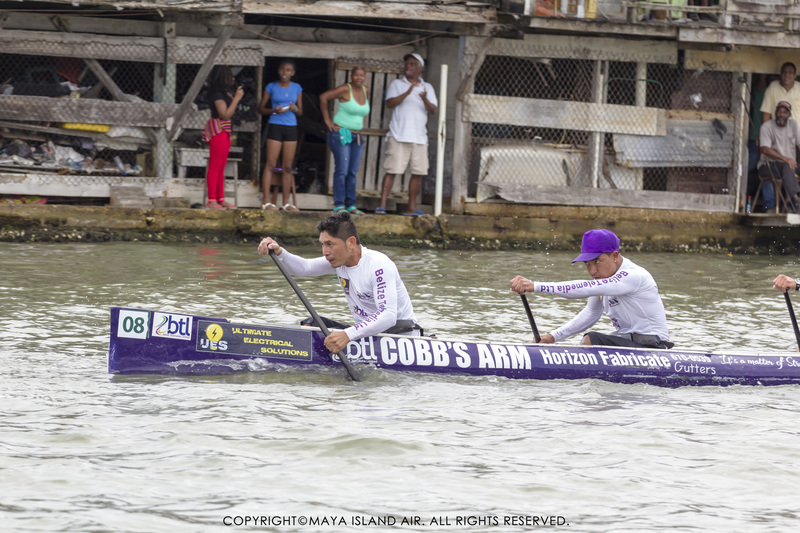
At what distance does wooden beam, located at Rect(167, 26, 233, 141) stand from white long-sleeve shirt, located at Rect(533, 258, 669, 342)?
8000 millimetres

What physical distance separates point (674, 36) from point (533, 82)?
7.69ft

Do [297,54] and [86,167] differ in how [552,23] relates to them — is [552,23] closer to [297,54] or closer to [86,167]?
[297,54]

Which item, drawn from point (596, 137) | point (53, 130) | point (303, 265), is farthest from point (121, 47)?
point (303, 265)

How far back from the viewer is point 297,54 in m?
16.8

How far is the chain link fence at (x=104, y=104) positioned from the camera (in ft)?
51.9

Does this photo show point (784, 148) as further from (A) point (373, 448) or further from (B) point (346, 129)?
(A) point (373, 448)

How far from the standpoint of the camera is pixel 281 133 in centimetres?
1605

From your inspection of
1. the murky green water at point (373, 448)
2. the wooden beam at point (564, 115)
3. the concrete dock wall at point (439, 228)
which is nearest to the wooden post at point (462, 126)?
the wooden beam at point (564, 115)

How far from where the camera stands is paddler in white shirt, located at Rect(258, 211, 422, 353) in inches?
329

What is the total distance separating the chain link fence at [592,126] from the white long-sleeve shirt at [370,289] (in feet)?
28.1

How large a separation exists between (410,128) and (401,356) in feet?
27.3

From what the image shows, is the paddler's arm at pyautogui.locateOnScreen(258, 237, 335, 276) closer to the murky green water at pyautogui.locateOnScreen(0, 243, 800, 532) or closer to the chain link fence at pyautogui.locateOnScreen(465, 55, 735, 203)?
the murky green water at pyautogui.locateOnScreen(0, 243, 800, 532)

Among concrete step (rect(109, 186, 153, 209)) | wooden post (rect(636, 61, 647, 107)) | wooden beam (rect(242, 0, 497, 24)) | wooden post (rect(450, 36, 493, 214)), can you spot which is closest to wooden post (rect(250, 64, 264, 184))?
wooden beam (rect(242, 0, 497, 24))

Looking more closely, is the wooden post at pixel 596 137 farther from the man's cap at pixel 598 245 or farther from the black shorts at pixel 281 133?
the man's cap at pixel 598 245
